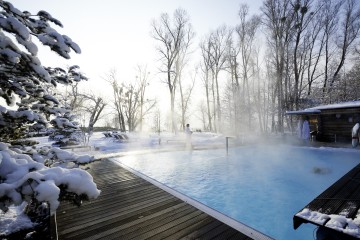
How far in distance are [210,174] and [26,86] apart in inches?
304

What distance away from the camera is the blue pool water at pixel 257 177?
18.2ft

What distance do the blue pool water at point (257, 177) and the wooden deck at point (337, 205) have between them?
4.76ft

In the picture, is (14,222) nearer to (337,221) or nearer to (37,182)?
(37,182)

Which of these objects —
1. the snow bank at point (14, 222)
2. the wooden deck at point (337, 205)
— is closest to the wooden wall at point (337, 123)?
the wooden deck at point (337, 205)

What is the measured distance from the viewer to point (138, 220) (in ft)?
10.8

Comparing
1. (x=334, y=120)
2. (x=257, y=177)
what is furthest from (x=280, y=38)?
(x=257, y=177)

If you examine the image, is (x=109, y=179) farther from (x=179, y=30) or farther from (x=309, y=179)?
(x=179, y=30)

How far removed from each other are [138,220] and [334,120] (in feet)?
52.1

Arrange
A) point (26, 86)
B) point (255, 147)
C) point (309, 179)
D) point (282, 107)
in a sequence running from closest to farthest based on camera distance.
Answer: point (26, 86), point (309, 179), point (255, 147), point (282, 107)

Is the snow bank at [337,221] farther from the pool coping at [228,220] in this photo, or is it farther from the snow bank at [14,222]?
the snow bank at [14,222]

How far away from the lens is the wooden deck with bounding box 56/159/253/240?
2.85m

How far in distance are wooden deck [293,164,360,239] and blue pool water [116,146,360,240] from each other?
4.76ft

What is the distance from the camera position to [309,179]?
7977 millimetres

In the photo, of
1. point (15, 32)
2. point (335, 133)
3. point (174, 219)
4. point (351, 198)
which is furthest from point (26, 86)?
point (335, 133)
